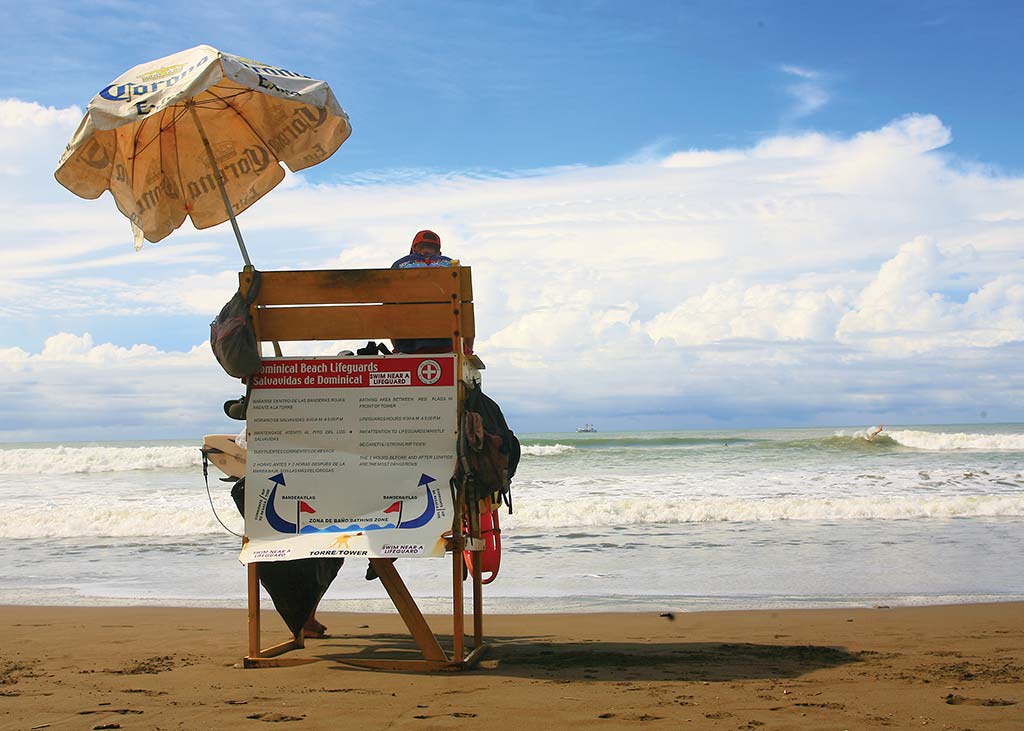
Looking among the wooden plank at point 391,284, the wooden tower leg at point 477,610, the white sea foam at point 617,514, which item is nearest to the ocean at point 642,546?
the white sea foam at point 617,514

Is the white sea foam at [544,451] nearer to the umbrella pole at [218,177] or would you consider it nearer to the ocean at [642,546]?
the ocean at [642,546]

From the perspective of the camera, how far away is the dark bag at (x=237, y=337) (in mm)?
4164

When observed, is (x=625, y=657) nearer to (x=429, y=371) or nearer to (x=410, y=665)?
(x=410, y=665)

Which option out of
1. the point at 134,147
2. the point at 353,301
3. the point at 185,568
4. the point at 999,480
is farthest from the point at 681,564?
the point at 999,480

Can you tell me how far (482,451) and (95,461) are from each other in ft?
94.7

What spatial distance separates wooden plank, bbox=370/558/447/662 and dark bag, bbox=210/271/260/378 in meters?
1.14

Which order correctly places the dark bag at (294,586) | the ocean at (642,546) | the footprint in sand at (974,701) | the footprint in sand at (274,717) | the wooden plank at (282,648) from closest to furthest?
the footprint in sand at (274,717) < the footprint in sand at (974,701) < the wooden plank at (282,648) < the dark bag at (294,586) < the ocean at (642,546)

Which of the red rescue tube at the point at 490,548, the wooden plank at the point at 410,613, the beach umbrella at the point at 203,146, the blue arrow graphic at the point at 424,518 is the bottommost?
the wooden plank at the point at 410,613

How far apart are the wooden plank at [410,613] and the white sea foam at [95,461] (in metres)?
25.2

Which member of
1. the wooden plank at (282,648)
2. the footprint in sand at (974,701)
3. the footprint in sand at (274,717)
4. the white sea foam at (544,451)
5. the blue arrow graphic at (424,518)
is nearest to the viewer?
the footprint in sand at (274,717)

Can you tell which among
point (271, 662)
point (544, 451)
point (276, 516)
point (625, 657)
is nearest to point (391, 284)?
point (276, 516)

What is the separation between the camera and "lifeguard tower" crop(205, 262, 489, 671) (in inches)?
164

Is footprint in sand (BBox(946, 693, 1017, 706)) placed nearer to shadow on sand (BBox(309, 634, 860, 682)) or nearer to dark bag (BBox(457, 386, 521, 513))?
shadow on sand (BBox(309, 634, 860, 682))

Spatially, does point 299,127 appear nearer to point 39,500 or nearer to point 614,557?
point 614,557
